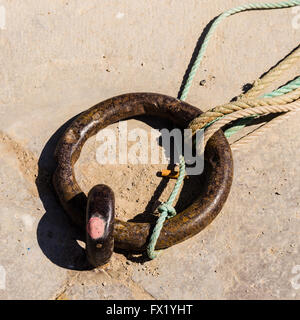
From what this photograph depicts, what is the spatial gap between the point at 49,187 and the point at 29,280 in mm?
588

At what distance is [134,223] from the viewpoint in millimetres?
2766

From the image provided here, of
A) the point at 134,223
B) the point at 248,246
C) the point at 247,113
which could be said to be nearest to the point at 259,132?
the point at 247,113

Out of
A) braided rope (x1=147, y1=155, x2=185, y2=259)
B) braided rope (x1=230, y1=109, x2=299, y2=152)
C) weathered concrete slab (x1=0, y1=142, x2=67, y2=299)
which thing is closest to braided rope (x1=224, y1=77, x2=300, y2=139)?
braided rope (x1=230, y1=109, x2=299, y2=152)

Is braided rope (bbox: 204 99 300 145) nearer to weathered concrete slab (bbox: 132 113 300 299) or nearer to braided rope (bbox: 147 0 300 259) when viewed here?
braided rope (bbox: 147 0 300 259)

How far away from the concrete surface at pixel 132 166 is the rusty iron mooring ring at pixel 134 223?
21 cm

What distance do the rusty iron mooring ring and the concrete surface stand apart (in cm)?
21

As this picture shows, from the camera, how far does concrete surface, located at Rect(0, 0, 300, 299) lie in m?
2.88

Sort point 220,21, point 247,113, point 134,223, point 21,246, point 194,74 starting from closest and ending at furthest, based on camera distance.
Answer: point 134,223 → point 21,246 → point 247,113 → point 194,74 → point 220,21

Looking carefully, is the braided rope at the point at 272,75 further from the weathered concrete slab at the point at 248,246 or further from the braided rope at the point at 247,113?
the weathered concrete slab at the point at 248,246

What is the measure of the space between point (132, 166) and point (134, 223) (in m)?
0.53

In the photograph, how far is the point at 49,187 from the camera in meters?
3.10

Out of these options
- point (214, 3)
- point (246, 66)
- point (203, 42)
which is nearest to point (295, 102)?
point (246, 66)

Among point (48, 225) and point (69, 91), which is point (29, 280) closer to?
point (48, 225)

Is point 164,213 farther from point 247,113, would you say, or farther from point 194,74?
point 194,74
